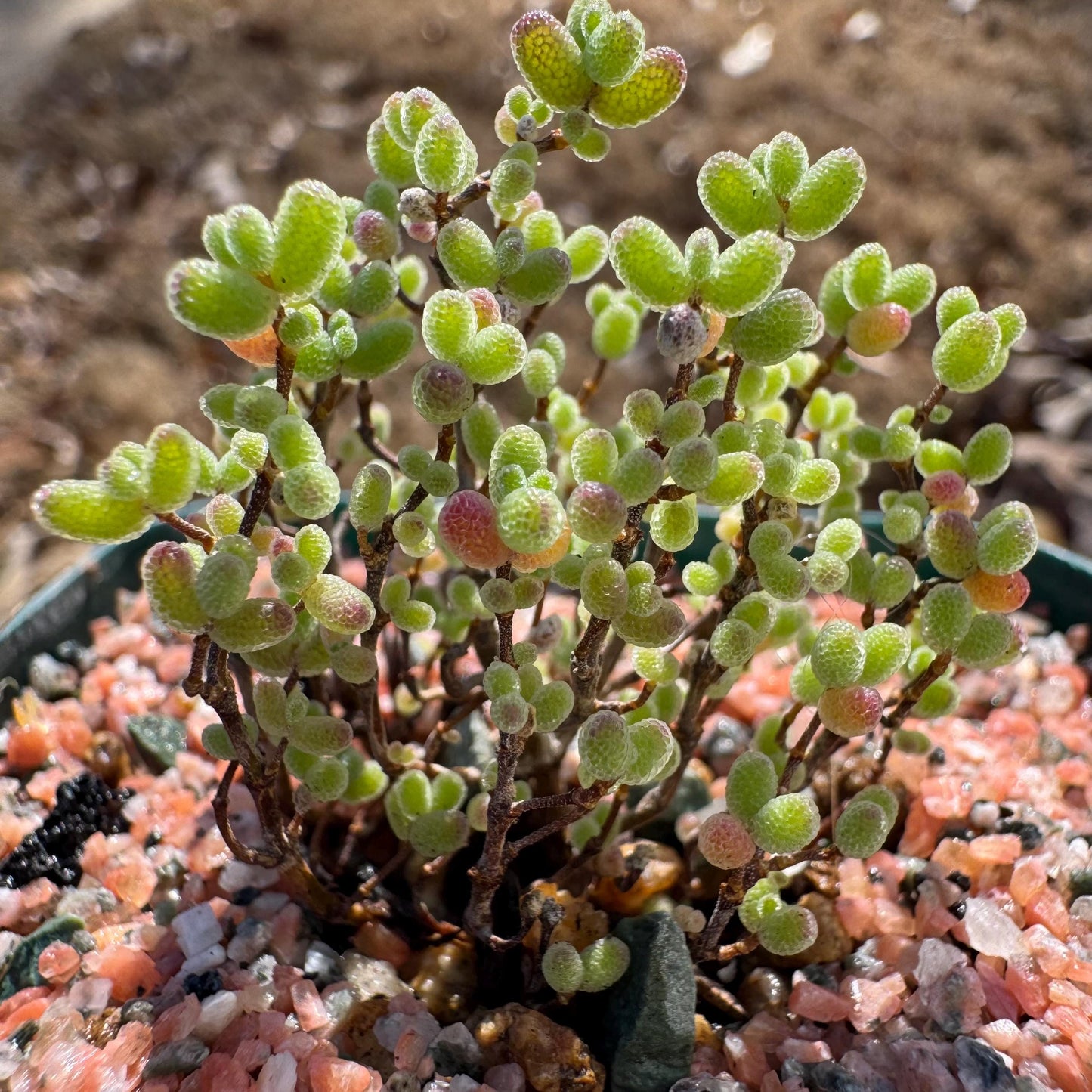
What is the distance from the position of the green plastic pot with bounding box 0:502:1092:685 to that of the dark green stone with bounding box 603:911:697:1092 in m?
0.64

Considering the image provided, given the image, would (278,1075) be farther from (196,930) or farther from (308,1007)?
(196,930)

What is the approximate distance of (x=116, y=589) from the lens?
1419 mm

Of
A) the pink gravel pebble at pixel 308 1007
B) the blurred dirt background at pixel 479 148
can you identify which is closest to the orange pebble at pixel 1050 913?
the pink gravel pebble at pixel 308 1007

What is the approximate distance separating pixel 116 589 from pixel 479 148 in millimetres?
2208

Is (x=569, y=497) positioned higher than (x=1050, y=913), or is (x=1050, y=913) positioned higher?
(x=569, y=497)

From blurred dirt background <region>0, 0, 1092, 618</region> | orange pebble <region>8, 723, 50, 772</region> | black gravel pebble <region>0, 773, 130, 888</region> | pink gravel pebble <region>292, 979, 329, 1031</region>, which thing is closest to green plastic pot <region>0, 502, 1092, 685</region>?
orange pebble <region>8, 723, 50, 772</region>

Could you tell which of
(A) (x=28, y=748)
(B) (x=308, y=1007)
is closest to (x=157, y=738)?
(A) (x=28, y=748)

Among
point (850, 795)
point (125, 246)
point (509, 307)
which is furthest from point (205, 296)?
point (125, 246)

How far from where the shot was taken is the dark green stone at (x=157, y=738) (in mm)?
1126

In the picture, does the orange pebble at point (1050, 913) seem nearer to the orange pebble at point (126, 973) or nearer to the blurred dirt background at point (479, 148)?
the orange pebble at point (126, 973)

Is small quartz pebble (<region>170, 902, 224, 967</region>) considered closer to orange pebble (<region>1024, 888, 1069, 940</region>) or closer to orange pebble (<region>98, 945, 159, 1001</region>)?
orange pebble (<region>98, 945, 159, 1001</region>)

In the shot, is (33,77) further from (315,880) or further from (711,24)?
(315,880)

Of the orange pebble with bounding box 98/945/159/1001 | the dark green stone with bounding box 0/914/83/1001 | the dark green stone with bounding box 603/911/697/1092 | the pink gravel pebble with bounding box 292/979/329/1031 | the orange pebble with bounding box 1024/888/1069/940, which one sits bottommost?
the dark green stone with bounding box 0/914/83/1001

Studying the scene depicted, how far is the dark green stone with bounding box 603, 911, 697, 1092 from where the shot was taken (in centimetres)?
78
